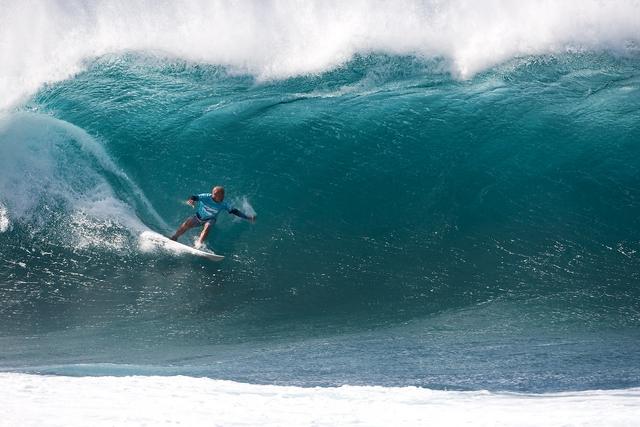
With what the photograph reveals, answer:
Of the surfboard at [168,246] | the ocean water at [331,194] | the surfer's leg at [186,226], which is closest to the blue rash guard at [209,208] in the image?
the surfer's leg at [186,226]

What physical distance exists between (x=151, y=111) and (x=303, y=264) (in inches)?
245

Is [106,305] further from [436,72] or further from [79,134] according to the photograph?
[436,72]

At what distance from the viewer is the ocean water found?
10.1 metres

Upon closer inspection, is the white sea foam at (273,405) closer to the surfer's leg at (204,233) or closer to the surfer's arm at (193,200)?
the surfer's leg at (204,233)

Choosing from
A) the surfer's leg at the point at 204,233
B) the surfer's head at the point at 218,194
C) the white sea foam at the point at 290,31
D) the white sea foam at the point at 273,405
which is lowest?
the white sea foam at the point at 273,405

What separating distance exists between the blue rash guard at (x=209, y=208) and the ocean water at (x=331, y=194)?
16.4 inches

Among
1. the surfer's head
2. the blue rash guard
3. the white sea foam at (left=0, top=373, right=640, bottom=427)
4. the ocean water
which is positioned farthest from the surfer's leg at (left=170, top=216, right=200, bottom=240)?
the white sea foam at (left=0, top=373, right=640, bottom=427)

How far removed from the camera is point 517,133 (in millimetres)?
15023

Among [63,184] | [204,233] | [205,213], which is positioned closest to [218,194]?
[205,213]

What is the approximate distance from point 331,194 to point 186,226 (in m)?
2.79

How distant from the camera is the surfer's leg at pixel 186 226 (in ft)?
41.9

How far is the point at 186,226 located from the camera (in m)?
12.8

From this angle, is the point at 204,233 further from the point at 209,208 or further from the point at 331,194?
the point at 331,194

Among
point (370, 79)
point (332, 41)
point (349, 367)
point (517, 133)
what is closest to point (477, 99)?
point (517, 133)
